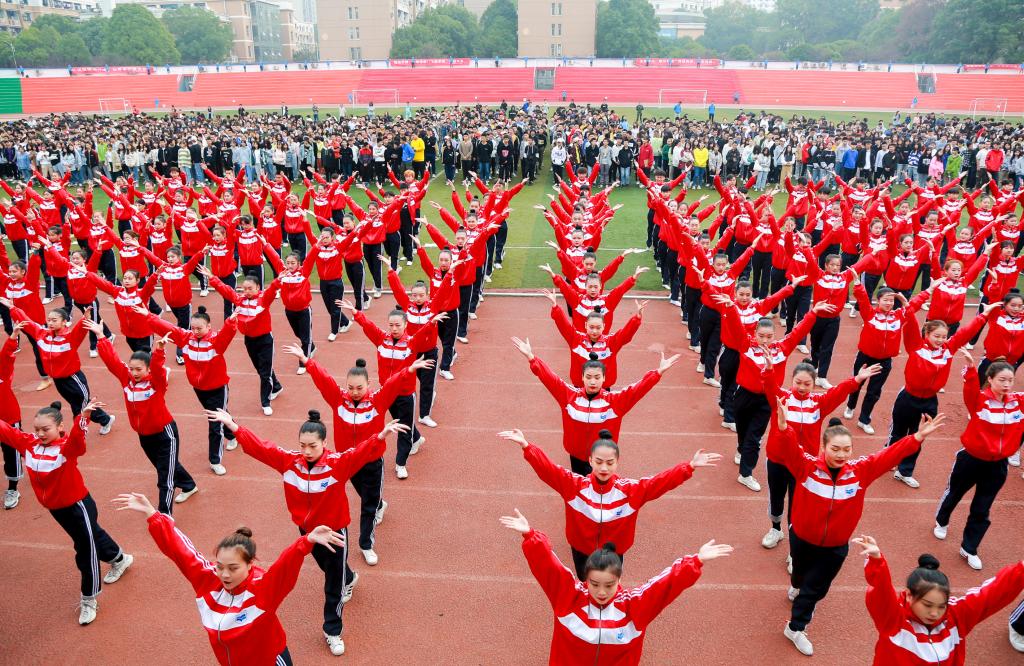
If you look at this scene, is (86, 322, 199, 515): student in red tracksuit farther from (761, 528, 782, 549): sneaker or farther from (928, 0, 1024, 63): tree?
(928, 0, 1024, 63): tree

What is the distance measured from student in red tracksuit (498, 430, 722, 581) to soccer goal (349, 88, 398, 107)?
47.3m

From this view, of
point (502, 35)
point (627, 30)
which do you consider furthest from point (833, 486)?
point (502, 35)

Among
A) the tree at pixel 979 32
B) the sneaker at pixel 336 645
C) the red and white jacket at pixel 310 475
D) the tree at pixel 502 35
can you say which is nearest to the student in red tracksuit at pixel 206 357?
the red and white jacket at pixel 310 475

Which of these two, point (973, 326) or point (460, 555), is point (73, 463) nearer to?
point (460, 555)

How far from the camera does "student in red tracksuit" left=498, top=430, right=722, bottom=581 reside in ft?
15.2

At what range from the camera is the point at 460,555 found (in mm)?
6414

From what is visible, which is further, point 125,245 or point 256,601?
point 125,245

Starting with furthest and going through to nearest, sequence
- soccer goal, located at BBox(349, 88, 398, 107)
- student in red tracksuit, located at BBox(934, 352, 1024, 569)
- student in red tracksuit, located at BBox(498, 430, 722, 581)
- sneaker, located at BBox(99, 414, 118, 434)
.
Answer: soccer goal, located at BBox(349, 88, 398, 107) < sneaker, located at BBox(99, 414, 118, 434) < student in red tracksuit, located at BBox(934, 352, 1024, 569) < student in red tracksuit, located at BBox(498, 430, 722, 581)

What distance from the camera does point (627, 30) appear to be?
68.9 metres

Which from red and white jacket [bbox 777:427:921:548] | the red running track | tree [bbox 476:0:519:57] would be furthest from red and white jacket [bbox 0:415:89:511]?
tree [bbox 476:0:519:57]

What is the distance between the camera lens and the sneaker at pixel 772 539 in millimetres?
6430

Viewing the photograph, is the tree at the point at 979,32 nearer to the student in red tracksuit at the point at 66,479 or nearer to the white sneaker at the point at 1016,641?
the white sneaker at the point at 1016,641

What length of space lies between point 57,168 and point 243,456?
920 inches

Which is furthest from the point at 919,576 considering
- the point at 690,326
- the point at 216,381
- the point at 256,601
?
the point at 690,326
